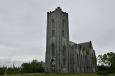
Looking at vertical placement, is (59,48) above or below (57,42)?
below

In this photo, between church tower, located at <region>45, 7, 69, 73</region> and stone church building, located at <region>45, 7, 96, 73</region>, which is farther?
stone church building, located at <region>45, 7, 96, 73</region>

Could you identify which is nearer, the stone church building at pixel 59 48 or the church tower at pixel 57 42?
the church tower at pixel 57 42

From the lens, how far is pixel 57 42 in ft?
176

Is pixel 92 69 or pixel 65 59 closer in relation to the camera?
pixel 65 59

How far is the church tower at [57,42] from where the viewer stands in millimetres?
52312

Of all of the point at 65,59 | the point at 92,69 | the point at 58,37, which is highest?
the point at 58,37

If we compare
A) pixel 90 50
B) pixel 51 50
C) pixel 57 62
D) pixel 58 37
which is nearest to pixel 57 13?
pixel 58 37

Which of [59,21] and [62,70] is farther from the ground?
[59,21]

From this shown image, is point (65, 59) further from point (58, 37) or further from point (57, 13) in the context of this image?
point (57, 13)

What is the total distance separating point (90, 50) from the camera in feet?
244

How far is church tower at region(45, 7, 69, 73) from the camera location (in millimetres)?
52312

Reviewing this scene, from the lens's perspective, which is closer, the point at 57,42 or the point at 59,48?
the point at 59,48

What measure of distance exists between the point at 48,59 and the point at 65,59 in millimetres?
5933

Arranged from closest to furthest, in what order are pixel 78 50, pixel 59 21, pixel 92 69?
pixel 59 21 < pixel 78 50 < pixel 92 69
